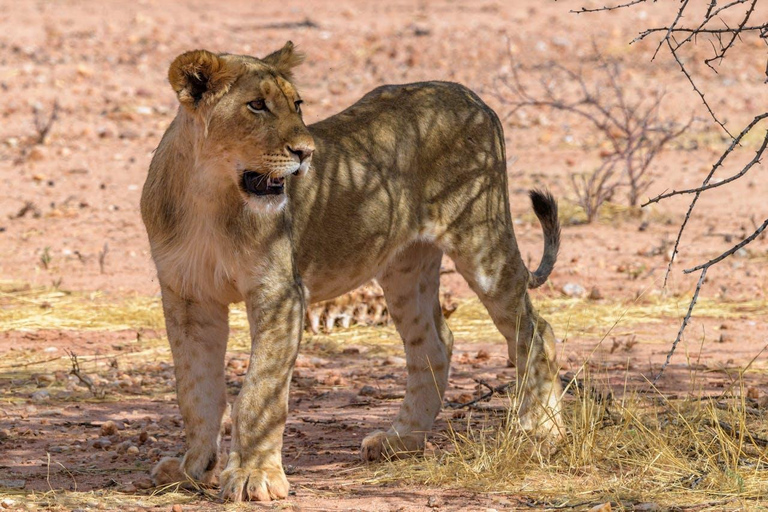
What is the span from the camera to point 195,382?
4551mm

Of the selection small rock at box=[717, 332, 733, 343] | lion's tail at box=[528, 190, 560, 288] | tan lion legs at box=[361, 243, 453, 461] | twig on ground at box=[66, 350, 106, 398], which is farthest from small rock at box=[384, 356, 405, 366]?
small rock at box=[717, 332, 733, 343]

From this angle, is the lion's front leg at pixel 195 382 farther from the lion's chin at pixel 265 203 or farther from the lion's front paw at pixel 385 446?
the lion's front paw at pixel 385 446

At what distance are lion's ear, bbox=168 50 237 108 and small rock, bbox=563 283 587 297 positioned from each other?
15.1ft

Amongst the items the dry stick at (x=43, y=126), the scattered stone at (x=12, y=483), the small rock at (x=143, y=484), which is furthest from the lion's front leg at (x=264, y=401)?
the dry stick at (x=43, y=126)

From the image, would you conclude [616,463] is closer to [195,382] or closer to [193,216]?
[195,382]

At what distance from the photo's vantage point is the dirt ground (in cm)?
530

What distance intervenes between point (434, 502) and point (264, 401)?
73 centimetres

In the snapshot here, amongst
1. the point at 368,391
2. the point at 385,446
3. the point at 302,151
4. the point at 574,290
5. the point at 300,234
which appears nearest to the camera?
the point at 302,151

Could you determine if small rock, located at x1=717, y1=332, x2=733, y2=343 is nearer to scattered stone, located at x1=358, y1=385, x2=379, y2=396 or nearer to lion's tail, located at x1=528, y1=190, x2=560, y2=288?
lion's tail, located at x1=528, y1=190, x2=560, y2=288

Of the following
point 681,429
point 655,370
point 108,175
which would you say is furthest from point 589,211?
point 681,429

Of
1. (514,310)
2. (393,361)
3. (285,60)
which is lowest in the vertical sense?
(393,361)

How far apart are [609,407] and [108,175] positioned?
7342 mm

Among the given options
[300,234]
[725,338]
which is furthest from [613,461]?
[725,338]

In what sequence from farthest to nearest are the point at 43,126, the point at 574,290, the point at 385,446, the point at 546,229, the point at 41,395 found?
the point at 43,126 → the point at 574,290 → the point at 41,395 → the point at 546,229 → the point at 385,446
